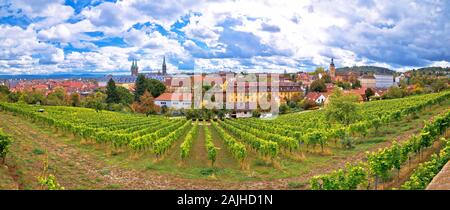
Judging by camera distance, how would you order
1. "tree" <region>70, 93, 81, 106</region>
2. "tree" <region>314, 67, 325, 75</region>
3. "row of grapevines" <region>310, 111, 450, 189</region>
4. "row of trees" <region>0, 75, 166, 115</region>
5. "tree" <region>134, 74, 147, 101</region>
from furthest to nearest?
"tree" <region>314, 67, 325, 75</region> < "tree" <region>134, 74, 147, 101</region> < "tree" <region>70, 93, 81, 106</region> < "row of trees" <region>0, 75, 166, 115</region> < "row of grapevines" <region>310, 111, 450, 189</region>

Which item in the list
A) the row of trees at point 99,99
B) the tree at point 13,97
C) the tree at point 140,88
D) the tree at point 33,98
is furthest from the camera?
the tree at point 140,88

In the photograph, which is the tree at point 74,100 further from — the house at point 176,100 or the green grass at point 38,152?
the green grass at point 38,152

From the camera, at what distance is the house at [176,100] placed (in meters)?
89.5

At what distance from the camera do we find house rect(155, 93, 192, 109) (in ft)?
293

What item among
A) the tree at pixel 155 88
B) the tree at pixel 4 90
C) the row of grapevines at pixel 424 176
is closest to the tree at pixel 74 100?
the tree at pixel 4 90

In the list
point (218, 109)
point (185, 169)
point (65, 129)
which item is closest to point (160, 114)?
point (218, 109)

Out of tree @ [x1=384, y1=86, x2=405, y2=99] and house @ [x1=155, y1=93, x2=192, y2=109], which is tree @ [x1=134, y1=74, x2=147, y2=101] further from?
tree @ [x1=384, y1=86, x2=405, y2=99]

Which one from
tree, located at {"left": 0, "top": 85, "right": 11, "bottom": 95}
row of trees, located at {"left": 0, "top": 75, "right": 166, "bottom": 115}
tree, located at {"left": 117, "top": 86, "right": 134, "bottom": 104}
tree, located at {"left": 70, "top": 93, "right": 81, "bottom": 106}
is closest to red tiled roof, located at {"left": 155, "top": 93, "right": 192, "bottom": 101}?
row of trees, located at {"left": 0, "top": 75, "right": 166, "bottom": 115}

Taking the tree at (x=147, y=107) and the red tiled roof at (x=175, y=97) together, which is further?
the red tiled roof at (x=175, y=97)

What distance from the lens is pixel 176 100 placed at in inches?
3570

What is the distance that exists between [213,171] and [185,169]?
1.69 meters

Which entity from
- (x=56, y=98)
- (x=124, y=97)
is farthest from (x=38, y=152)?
(x=124, y=97)
